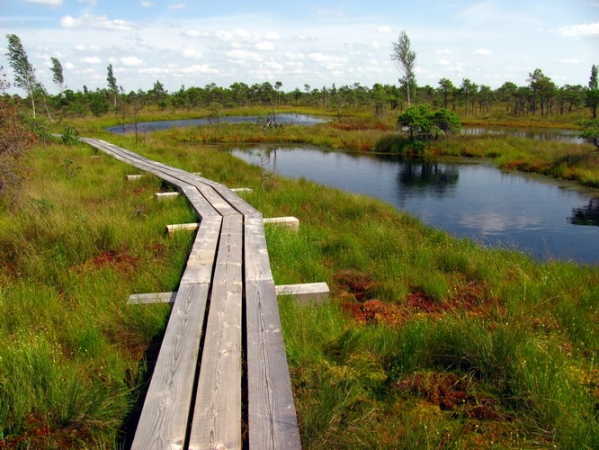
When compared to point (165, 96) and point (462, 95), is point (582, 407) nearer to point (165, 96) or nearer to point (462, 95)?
point (462, 95)

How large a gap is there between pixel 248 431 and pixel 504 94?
71807 mm

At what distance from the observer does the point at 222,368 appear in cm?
275

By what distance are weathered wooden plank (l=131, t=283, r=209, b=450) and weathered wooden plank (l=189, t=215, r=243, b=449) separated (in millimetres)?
66

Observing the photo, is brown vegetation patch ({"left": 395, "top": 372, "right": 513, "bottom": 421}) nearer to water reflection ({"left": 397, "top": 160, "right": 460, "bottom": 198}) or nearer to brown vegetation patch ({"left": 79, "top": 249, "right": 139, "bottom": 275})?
brown vegetation patch ({"left": 79, "top": 249, "right": 139, "bottom": 275})

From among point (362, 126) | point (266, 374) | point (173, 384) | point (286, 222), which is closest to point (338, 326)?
point (266, 374)

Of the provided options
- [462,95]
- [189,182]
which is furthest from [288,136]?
[462,95]

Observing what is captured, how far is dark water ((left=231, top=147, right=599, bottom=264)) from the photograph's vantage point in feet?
32.9

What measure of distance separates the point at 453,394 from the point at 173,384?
5.82 ft

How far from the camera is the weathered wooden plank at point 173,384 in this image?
2.21 meters

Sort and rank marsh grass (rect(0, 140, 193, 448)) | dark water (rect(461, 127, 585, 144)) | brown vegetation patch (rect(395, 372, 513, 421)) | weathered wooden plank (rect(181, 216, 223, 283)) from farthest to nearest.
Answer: dark water (rect(461, 127, 585, 144)), weathered wooden plank (rect(181, 216, 223, 283)), brown vegetation patch (rect(395, 372, 513, 421)), marsh grass (rect(0, 140, 193, 448))

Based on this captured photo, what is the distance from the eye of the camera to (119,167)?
13.5m

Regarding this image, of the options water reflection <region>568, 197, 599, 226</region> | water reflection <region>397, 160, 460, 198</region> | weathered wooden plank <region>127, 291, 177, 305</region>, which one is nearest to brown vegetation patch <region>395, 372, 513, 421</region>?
weathered wooden plank <region>127, 291, 177, 305</region>

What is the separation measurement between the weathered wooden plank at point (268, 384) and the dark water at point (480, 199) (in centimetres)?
647

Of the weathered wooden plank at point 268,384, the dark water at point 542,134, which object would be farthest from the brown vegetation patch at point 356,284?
the dark water at point 542,134
